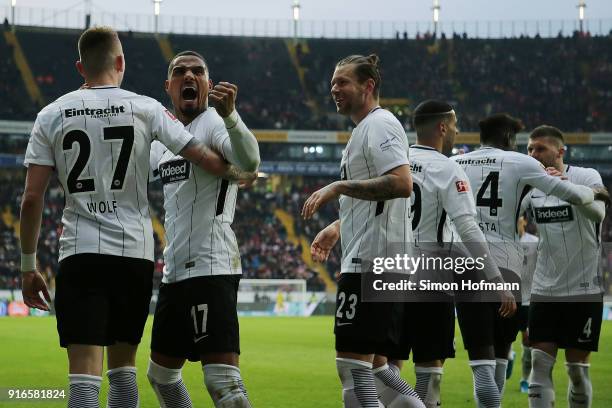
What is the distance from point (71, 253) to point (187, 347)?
0.93 m

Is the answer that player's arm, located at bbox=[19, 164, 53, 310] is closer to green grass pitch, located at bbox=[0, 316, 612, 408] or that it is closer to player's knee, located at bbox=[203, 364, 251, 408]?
player's knee, located at bbox=[203, 364, 251, 408]

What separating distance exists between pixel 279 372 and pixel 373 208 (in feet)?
30.5

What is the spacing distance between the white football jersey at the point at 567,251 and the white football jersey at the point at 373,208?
2565mm

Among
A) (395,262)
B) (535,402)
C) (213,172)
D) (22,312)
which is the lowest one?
(22,312)

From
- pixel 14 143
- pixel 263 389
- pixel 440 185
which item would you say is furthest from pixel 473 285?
pixel 14 143

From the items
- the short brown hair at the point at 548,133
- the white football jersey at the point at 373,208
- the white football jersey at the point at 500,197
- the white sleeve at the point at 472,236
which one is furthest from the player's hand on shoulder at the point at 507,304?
the short brown hair at the point at 548,133

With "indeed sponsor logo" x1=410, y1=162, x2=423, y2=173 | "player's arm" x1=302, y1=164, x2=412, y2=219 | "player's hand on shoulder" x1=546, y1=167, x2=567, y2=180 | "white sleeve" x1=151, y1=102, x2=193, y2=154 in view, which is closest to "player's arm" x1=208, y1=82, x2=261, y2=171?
"white sleeve" x1=151, y1=102, x2=193, y2=154

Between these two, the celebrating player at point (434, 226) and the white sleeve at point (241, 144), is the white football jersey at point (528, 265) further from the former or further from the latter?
the white sleeve at point (241, 144)

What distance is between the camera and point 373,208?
5.36 m

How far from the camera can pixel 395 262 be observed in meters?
5.33

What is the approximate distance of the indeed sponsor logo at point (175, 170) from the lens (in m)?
5.45

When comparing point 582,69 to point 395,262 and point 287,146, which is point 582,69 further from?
point 395,262

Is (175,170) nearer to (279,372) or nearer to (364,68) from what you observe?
(364,68)

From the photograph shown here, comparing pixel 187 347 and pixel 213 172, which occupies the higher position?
pixel 213 172
